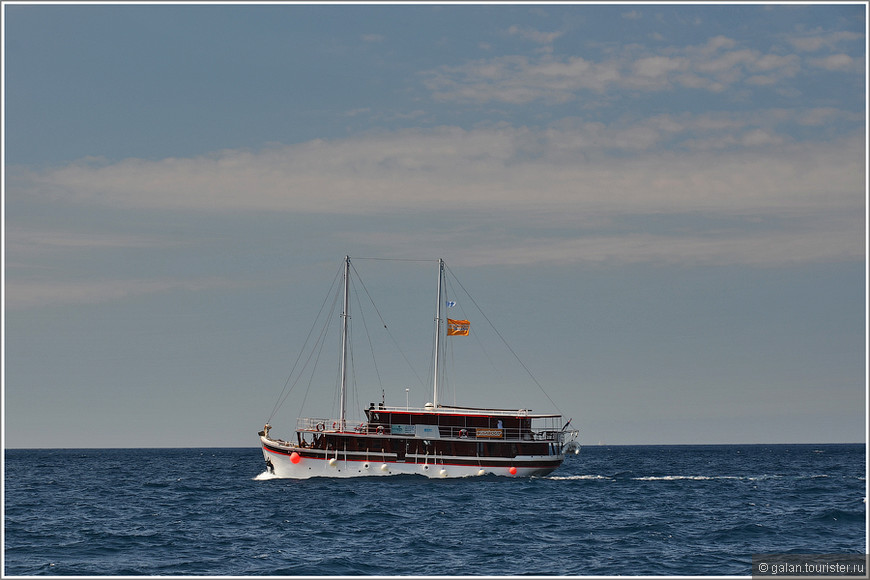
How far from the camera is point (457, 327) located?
72812mm

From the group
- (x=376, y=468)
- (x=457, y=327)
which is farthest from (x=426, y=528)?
(x=457, y=327)

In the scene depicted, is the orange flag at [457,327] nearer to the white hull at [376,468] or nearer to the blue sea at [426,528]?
the white hull at [376,468]

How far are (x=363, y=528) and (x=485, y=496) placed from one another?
627 inches

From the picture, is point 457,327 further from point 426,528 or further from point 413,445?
point 426,528

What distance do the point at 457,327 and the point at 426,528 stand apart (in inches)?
1262

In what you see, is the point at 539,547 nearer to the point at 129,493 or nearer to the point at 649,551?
the point at 649,551

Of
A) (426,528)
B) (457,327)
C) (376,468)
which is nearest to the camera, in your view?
(426,528)

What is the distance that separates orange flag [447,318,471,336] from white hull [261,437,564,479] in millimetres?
10281

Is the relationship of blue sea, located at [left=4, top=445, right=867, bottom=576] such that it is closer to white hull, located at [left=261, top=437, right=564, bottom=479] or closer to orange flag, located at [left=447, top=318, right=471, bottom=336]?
white hull, located at [left=261, top=437, right=564, bottom=479]

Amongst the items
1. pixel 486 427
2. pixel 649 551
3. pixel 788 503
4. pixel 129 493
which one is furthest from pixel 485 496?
pixel 129 493

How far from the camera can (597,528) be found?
41.9m

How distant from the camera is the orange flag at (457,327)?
238 ft

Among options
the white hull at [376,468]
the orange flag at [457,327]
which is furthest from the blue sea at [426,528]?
the orange flag at [457,327]

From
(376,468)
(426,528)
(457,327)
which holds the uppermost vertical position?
(457,327)
